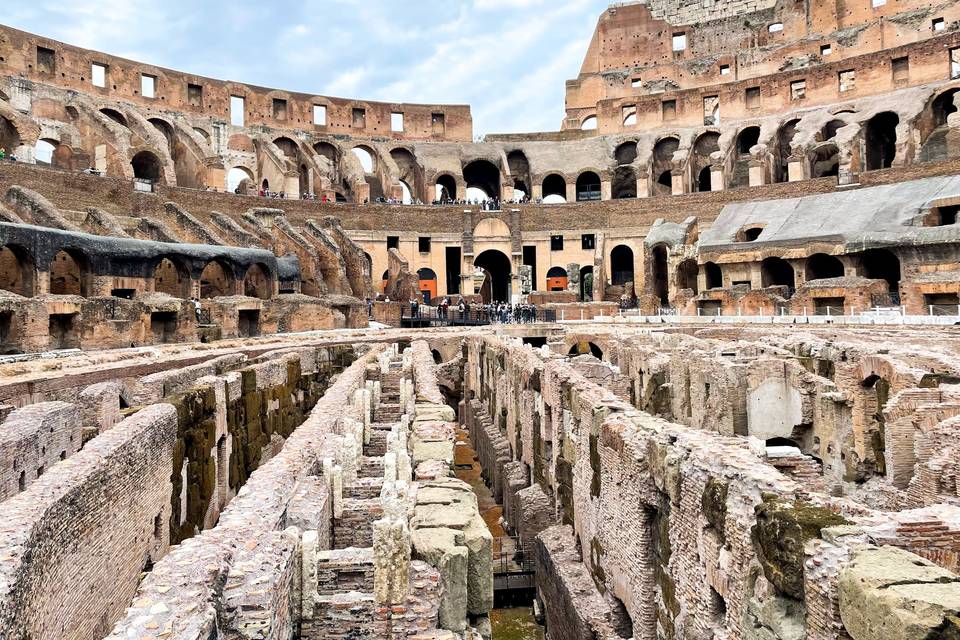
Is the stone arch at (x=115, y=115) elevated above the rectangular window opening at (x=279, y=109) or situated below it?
below

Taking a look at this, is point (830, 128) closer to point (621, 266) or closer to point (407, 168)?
point (621, 266)

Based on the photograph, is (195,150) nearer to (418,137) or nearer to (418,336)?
(418,137)

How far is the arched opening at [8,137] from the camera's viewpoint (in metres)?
32.9

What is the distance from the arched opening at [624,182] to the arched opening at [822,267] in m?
18.2

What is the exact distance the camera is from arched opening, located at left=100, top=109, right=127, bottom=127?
40.1 metres


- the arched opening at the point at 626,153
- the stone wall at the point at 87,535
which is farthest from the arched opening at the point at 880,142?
the stone wall at the point at 87,535

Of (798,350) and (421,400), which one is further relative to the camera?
(798,350)

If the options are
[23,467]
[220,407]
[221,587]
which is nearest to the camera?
[221,587]

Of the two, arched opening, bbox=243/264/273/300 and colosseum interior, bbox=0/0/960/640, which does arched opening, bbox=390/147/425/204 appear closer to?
colosseum interior, bbox=0/0/960/640

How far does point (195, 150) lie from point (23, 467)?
37881mm

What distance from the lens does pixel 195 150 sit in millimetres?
41344

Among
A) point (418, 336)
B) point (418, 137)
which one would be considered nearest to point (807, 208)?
point (418, 336)

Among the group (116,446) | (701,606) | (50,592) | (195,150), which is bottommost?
(701,606)

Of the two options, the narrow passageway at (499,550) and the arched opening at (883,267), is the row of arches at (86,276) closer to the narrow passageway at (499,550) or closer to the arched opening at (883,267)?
the narrow passageway at (499,550)
